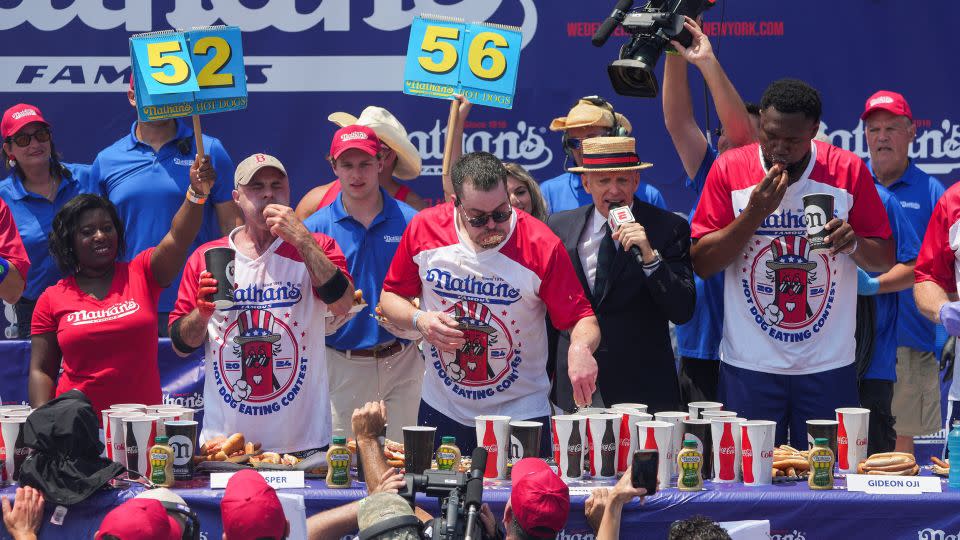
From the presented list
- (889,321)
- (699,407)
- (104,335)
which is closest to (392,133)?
(104,335)

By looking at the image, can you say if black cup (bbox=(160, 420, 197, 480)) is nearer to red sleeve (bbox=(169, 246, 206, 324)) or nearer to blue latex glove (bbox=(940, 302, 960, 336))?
red sleeve (bbox=(169, 246, 206, 324))

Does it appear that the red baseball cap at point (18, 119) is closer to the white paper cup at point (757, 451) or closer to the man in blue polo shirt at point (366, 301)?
the man in blue polo shirt at point (366, 301)

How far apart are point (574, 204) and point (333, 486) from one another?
2637 mm

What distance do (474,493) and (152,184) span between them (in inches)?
153

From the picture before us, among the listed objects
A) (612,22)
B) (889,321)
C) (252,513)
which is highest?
(612,22)

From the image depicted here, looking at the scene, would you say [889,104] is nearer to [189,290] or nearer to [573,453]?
[573,453]

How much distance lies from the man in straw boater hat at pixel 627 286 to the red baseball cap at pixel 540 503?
5.20 ft

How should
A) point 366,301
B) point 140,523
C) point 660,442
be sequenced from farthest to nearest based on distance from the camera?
point 366,301 → point 660,442 → point 140,523

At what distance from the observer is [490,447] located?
14.4 ft

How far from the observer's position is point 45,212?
7.07 metres

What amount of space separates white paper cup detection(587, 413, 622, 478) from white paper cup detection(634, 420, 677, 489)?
9 centimetres

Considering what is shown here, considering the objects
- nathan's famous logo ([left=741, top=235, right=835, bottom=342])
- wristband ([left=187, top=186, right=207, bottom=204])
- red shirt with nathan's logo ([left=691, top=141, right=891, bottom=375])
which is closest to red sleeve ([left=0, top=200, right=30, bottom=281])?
wristband ([left=187, top=186, right=207, bottom=204])

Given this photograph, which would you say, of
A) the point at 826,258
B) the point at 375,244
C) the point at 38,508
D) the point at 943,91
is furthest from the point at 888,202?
the point at 38,508

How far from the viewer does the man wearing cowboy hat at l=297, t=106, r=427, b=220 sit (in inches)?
276
